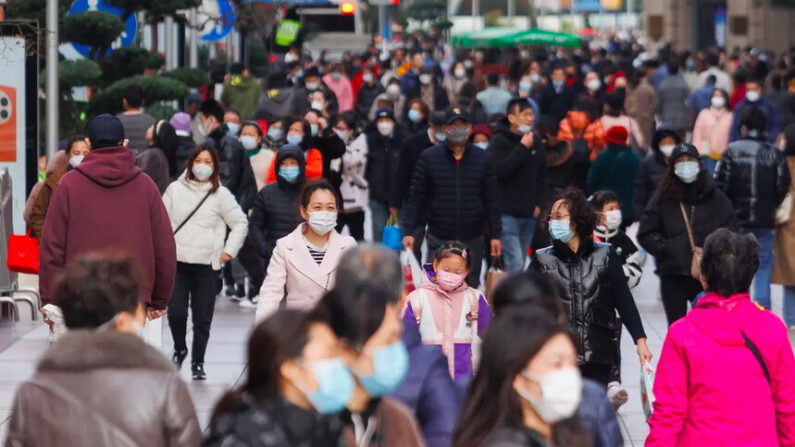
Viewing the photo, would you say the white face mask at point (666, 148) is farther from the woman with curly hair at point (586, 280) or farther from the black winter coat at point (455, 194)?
the woman with curly hair at point (586, 280)

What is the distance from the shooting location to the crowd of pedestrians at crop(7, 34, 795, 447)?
4.06 metres

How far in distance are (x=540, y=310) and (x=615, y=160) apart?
11458 mm

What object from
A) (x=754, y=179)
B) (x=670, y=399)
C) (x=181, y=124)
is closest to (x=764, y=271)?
(x=754, y=179)

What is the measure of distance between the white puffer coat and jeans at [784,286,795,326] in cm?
472

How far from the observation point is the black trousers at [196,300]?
1115 centimetres

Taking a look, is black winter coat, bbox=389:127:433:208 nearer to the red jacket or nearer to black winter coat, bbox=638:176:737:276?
black winter coat, bbox=638:176:737:276

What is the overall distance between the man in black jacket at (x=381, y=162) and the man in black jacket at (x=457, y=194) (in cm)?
324

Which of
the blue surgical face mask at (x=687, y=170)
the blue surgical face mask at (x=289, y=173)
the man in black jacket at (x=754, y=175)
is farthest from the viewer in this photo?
the man in black jacket at (x=754, y=175)

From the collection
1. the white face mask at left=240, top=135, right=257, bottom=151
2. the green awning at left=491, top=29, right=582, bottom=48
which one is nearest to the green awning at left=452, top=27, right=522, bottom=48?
the green awning at left=491, top=29, right=582, bottom=48

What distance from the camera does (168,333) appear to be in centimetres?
1350

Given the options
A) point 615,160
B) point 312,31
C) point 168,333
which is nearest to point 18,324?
point 168,333

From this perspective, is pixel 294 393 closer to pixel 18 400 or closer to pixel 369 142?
pixel 18 400

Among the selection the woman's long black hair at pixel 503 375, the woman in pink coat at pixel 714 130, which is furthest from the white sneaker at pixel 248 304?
the woman's long black hair at pixel 503 375

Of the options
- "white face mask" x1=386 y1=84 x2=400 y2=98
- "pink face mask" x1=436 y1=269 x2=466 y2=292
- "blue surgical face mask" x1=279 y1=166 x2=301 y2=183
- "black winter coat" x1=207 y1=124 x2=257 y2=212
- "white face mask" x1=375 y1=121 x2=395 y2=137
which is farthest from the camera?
"white face mask" x1=386 y1=84 x2=400 y2=98
